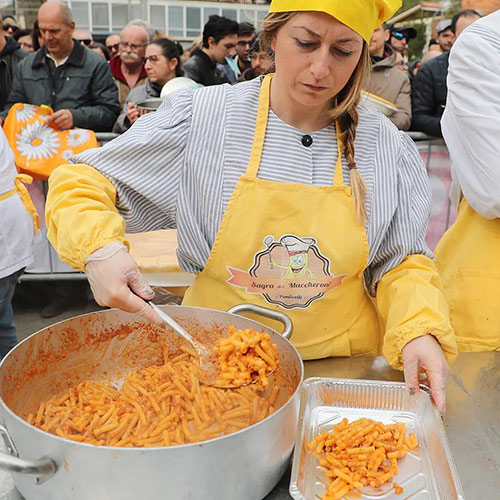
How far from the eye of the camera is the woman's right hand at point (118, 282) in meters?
1.15

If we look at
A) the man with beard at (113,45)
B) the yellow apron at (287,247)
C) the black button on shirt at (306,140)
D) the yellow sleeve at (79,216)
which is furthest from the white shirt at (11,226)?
the man with beard at (113,45)

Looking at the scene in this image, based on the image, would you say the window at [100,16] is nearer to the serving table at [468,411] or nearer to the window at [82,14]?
the window at [82,14]

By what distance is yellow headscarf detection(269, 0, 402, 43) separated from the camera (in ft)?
4.13

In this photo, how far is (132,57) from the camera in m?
5.42

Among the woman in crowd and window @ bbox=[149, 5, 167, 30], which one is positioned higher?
the woman in crowd

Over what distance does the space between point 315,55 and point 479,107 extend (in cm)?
63

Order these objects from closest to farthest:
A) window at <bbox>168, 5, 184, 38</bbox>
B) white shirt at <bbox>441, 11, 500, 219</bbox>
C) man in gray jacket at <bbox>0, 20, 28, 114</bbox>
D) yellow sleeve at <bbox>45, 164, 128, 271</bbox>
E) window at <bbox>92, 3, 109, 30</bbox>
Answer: yellow sleeve at <bbox>45, 164, 128, 271</bbox> < white shirt at <bbox>441, 11, 500, 219</bbox> < man in gray jacket at <bbox>0, 20, 28, 114</bbox> < window at <bbox>92, 3, 109, 30</bbox> < window at <bbox>168, 5, 184, 38</bbox>

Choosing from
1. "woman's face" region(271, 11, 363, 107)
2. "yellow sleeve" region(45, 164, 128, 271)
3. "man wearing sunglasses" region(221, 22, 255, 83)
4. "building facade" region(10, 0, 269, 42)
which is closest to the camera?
"yellow sleeve" region(45, 164, 128, 271)

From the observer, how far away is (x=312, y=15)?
1293 millimetres

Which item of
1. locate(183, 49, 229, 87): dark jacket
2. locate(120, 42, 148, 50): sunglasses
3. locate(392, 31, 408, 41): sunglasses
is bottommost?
locate(183, 49, 229, 87): dark jacket

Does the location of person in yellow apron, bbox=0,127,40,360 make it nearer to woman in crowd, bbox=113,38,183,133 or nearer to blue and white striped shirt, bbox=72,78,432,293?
blue and white striped shirt, bbox=72,78,432,293

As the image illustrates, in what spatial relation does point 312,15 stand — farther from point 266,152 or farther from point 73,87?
point 73,87

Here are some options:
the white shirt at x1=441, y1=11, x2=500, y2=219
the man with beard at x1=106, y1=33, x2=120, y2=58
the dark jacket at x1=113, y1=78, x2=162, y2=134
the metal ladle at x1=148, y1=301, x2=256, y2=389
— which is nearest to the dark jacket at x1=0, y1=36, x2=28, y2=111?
the dark jacket at x1=113, y1=78, x2=162, y2=134

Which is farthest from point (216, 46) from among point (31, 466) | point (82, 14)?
point (82, 14)
